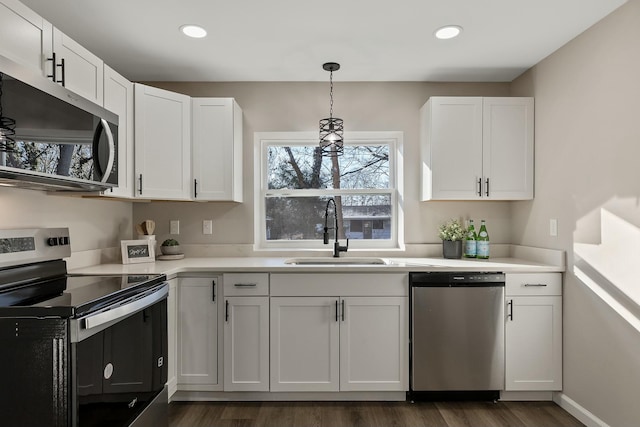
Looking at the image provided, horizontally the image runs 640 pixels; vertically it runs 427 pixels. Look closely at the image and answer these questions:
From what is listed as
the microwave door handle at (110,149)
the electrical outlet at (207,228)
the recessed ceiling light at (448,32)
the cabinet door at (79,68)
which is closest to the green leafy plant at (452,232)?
the recessed ceiling light at (448,32)

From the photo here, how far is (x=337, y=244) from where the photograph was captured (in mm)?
2969

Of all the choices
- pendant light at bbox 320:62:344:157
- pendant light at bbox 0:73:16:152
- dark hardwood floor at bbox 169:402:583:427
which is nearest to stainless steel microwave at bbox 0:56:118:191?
pendant light at bbox 0:73:16:152

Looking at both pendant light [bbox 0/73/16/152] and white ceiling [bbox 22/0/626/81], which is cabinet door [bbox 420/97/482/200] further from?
pendant light [bbox 0/73/16/152]

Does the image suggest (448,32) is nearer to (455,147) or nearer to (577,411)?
(455,147)

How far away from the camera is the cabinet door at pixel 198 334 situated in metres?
2.42

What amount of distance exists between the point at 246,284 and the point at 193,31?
1607 mm

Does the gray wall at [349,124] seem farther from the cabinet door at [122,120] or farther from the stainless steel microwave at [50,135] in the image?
the stainless steel microwave at [50,135]

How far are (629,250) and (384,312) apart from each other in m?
1.36

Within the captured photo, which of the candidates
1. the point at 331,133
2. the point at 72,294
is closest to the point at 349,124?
the point at 331,133

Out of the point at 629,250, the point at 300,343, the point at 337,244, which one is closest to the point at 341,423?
the point at 300,343

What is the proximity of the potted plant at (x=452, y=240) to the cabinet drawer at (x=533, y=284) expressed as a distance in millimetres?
502

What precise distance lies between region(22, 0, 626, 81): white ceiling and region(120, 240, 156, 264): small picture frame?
51.5 inches

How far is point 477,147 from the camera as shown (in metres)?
2.78

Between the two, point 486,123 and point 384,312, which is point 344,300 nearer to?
point 384,312
